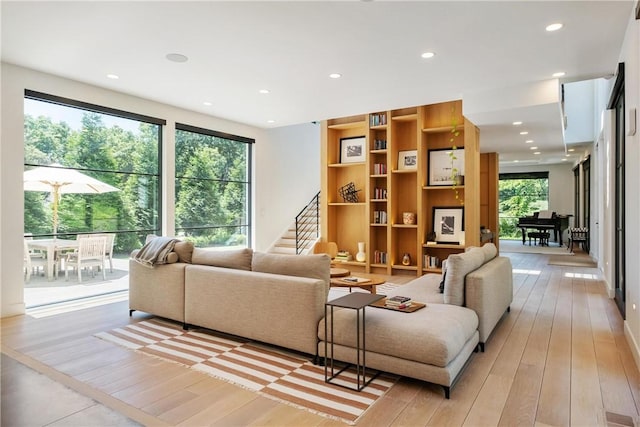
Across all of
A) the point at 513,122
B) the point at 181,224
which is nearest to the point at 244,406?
the point at 181,224

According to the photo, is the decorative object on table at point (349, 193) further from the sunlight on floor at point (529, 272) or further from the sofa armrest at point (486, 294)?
the sofa armrest at point (486, 294)

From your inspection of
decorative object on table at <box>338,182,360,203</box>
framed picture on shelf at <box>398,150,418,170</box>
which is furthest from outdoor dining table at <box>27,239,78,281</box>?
framed picture on shelf at <box>398,150,418,170</box>

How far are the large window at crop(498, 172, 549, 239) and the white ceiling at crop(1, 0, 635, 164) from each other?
32.9 feet

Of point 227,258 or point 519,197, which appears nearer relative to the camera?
point 227,258

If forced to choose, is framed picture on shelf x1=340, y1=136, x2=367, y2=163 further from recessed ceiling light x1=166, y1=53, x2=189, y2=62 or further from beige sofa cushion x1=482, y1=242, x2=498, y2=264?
recessed ceiling light x1=166, y1=53, x2=189, y2=62

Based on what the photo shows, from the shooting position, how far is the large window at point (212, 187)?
21.5 ft

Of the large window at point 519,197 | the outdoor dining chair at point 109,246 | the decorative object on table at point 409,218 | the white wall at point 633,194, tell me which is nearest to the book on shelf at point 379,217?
the decorative object on table at point 409,218

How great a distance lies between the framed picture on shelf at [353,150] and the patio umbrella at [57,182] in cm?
435

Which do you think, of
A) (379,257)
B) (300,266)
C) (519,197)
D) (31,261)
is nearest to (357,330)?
(300,266)

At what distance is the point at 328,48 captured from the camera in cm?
395

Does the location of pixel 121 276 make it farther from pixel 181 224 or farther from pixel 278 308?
pixel 278 308

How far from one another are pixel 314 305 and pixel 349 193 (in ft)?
15.7

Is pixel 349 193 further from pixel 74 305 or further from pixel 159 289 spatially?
pixel 74 305

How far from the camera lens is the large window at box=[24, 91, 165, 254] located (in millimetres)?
4789
